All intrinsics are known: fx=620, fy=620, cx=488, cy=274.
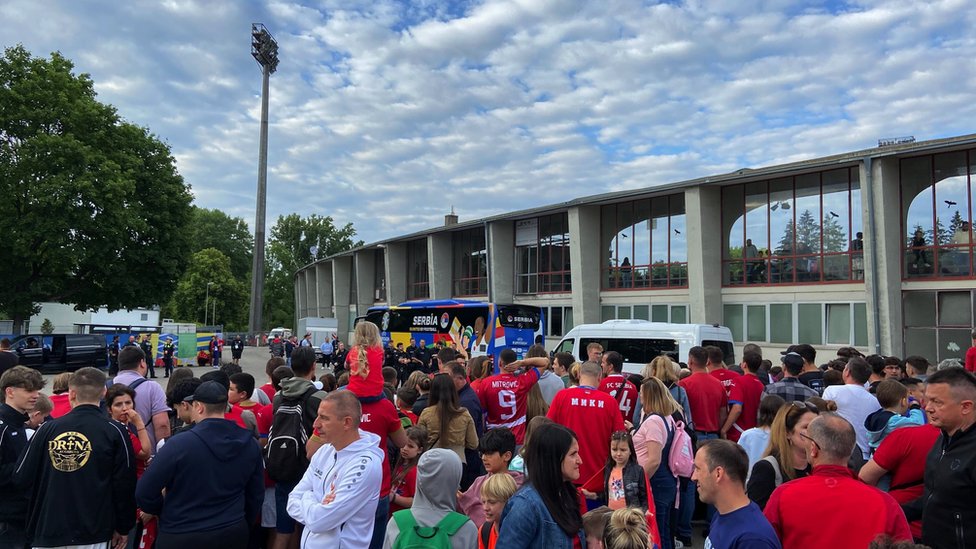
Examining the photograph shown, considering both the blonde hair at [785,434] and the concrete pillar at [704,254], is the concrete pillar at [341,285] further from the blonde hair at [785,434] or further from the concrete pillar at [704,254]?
the blonde hair at [785,434]

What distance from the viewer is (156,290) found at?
31.5m

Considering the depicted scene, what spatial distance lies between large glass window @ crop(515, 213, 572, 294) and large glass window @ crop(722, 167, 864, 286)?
29.1 ft

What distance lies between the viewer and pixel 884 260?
1897 cm

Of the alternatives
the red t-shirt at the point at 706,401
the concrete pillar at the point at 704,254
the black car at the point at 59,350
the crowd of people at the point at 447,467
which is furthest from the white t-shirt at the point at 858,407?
the black car at the point at 59,350

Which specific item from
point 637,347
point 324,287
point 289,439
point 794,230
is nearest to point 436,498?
point 289,439

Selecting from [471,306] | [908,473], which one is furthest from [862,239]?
[908,473]

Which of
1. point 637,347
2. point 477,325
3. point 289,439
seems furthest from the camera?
point 477,325

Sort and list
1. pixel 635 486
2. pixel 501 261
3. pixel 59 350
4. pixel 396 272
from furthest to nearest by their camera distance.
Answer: pixel 396 272, pixel 501 261, pixel 59 350, pixel 635 486

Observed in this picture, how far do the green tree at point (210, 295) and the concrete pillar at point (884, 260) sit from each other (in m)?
76.0

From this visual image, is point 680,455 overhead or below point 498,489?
below

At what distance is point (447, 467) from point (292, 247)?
3409 inches

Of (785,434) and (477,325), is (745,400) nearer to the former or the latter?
(785,434)

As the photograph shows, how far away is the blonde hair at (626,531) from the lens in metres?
2.68

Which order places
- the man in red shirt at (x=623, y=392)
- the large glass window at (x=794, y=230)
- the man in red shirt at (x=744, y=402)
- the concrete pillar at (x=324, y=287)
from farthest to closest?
1. the concrete pillar at (x=324, y=287)
2. the large glass window at (x=794, y=230)
3. the man in red shirt at (x=744, y=402)
4. the man in red shirt at (x=623, y=392)
